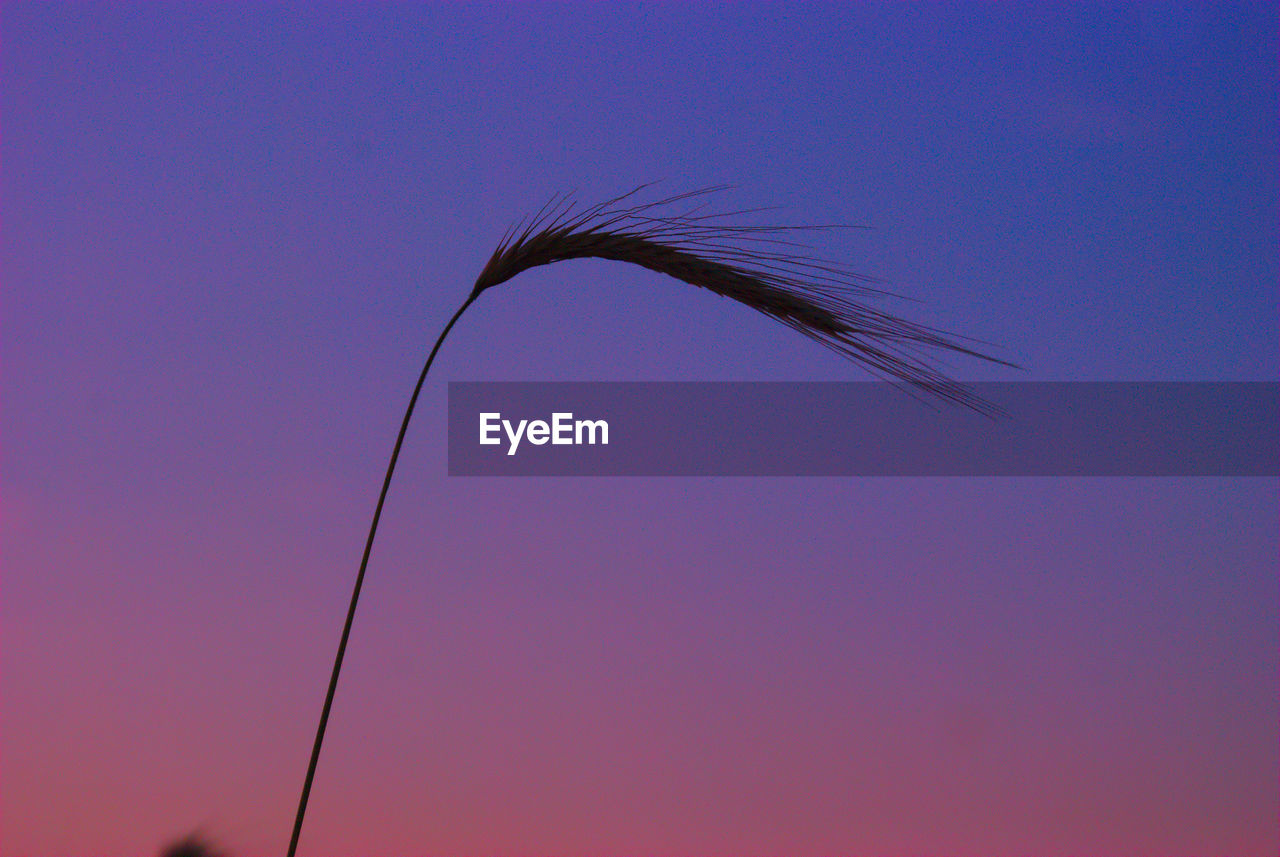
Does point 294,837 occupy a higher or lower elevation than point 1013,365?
lower

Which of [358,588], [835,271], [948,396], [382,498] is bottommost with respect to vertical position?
[358,588]

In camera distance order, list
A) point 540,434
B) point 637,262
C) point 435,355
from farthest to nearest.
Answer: point 540,434, point 435,355, point 637,262

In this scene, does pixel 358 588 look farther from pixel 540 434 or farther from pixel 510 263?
pixel 540 434

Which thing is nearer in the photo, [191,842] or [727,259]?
[727,259]

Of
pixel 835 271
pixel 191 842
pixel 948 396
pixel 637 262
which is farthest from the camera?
pixel 191 842

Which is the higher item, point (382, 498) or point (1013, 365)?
point (1013, 365)

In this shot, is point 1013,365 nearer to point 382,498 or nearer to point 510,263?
point 510,263

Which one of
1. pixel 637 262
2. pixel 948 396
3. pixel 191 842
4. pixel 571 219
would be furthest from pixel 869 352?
pixel 191 842

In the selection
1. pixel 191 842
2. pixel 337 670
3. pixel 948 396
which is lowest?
pixel 191 842

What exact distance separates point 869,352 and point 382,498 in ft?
3.71

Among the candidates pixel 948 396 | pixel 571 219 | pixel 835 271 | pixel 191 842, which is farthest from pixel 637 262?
pixel 191 842

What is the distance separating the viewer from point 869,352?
248cm

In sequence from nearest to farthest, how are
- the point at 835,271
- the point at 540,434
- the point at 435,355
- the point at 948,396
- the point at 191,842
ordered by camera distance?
1. the point at 948,396
2. the point at 835,271
3. the point at 435,355
4. the point at 191,842
5. the point at 540,434

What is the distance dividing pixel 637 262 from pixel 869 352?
0.56 meters
